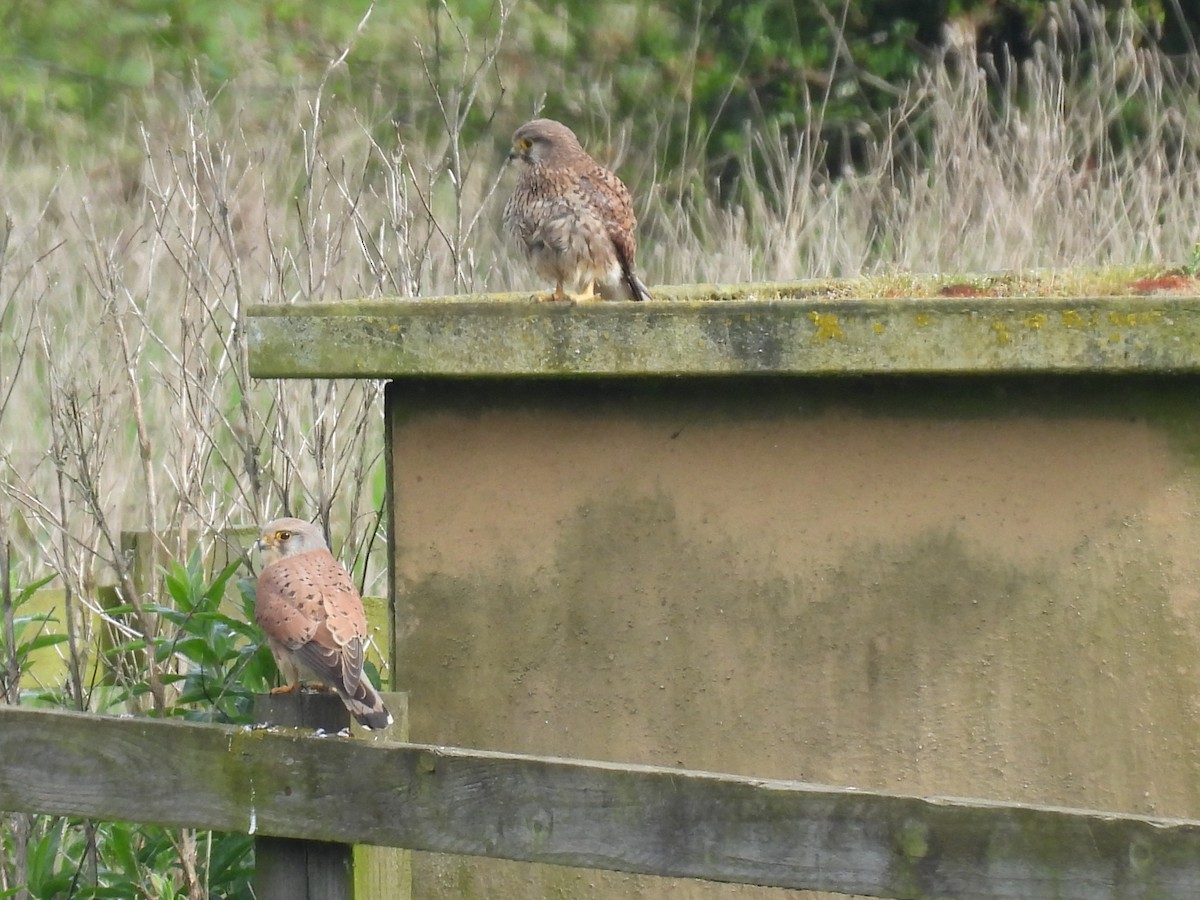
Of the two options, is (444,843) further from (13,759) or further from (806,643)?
(806,643)

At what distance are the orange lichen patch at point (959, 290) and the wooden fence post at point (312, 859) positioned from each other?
1.84m

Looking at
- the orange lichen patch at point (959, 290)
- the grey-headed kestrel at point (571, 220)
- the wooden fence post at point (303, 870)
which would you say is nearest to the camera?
the wooden fence post at point (303, 870)

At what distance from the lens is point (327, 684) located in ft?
9.96

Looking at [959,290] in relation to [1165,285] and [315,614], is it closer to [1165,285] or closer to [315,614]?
[1165,285]

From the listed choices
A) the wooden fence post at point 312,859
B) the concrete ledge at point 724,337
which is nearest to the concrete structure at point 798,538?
the concrete ledge at point 724,337

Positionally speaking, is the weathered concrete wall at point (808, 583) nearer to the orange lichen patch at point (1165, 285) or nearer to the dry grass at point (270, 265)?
the orange lichen patch at point (1165, 285)

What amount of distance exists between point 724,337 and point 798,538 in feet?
1.38

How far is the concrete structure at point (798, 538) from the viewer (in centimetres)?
290

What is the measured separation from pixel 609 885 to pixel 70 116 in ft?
33.5

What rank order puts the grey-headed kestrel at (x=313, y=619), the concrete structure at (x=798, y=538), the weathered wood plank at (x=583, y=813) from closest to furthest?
the weathered wood plank at (x=583, y=813) → the concrete structure at (x=798, y=538) → the grey-headed kestrel at (x=313, y=619)

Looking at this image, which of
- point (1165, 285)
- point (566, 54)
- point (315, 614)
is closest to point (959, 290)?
point (1165, 285)

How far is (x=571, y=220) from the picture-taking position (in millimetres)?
3924

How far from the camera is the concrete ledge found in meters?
2.77

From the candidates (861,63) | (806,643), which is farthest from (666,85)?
(806,643)
